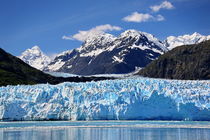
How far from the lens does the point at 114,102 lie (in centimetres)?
4138

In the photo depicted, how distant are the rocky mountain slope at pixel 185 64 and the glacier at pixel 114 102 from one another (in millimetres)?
84894

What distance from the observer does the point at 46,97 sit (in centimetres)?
4269

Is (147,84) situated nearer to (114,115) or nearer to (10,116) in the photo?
(114,115)

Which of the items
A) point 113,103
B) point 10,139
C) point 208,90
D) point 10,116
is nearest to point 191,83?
point 208,90

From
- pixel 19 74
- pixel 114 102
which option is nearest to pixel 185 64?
pixel 19 74

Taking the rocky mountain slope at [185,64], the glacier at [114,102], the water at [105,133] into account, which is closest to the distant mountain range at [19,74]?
the rocky mountain slope at [185,64]

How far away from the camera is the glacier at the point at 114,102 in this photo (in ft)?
135

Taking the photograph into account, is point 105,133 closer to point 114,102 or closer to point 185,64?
point 114,102

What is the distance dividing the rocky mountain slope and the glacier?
3342 inches

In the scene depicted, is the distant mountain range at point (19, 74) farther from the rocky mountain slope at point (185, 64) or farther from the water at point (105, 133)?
the water at point (105, 133)

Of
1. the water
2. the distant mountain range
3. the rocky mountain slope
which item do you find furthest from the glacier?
the rocky mountain slope

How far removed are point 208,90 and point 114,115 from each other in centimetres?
1037

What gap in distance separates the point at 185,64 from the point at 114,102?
95274 millimetres

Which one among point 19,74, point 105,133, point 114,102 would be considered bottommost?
point 105,133
